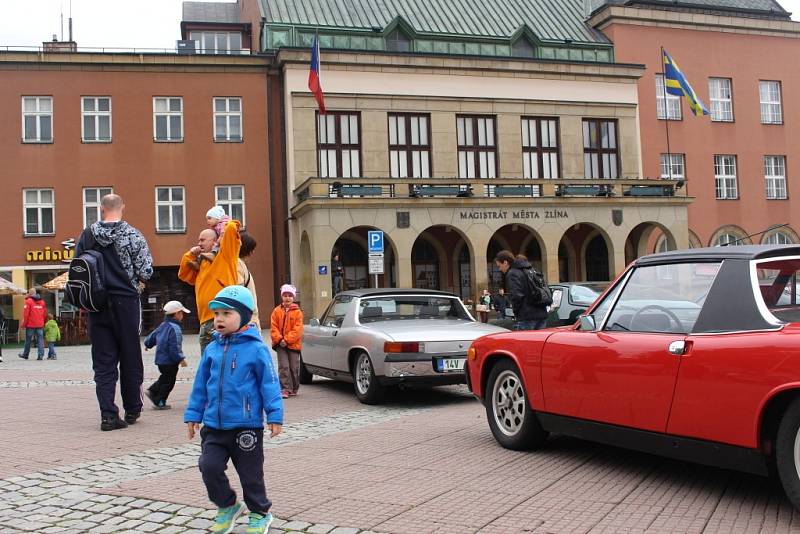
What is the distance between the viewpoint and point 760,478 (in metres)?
5.38

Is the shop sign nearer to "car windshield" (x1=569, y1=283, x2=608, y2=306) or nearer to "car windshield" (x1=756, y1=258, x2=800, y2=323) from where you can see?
"car windshield" (x1=569, y1=283, x2=608, y2=306)

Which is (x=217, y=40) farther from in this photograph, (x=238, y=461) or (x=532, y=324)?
(x=238, y=461)

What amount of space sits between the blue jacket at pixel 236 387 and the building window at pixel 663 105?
36.5 m

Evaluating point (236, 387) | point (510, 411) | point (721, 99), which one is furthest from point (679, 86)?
point (236, 387)

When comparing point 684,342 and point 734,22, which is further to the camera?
point 734,22

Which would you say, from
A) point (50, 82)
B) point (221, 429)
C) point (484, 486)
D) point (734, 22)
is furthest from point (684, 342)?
point (734, 22)

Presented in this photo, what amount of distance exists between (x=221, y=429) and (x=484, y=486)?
1.94m

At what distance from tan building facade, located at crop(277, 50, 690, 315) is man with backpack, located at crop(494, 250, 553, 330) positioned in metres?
18.0

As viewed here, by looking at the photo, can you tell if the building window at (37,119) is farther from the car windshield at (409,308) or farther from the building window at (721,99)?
the building window at (721,99)

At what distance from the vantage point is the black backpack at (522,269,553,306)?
10.9 meters

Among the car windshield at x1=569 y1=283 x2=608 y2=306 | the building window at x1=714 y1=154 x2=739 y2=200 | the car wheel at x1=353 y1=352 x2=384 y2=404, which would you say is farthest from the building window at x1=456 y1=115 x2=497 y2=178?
the car wheel at x1=353 y1=352 x2=384 y2=404

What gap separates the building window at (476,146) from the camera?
3431cm

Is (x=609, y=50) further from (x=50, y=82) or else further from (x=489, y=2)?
(x=50, y=82)

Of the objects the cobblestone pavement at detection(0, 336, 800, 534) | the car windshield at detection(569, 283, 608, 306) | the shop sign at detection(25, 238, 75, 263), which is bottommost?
the cobblestone pavement at detection(0, 336, 800, 534)
